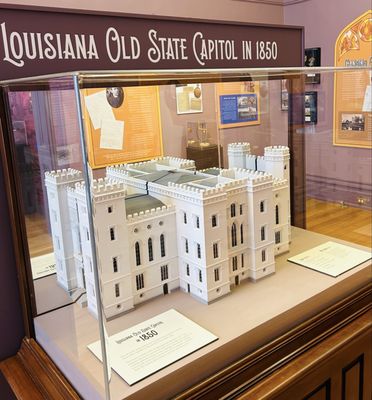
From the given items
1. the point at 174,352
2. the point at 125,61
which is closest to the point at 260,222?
the point at 174,352

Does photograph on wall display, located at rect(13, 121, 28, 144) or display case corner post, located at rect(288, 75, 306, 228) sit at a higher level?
photograph on wall display, located at rect(13, 121, 28, 144)

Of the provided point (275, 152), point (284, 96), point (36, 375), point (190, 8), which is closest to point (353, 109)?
point (284, 96)

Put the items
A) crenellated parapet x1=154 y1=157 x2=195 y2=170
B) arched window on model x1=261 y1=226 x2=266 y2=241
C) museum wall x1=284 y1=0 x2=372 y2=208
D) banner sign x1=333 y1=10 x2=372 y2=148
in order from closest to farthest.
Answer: crenellated parapet x1=154 y1=157 x2=195 y2=170 → arched window on model x1=261 y1=226 x2=266 y2=241 → banner sign x1=333 y1=10 x2=372 y2=148 → museum wall x1=284 y1=0 x2=372 y2=208

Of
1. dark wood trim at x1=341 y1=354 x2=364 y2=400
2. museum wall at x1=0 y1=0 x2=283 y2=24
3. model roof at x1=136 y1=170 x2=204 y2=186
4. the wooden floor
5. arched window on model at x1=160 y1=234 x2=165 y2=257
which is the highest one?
museum wall at x1=0 y1=0 x2=283 y2=24

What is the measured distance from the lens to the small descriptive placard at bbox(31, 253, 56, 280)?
4.05 feet

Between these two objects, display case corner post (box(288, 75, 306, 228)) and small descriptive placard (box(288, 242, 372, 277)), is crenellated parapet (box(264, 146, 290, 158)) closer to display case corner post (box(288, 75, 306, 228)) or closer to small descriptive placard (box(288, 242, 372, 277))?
display case corner post (box(288, 75, 306, 228))

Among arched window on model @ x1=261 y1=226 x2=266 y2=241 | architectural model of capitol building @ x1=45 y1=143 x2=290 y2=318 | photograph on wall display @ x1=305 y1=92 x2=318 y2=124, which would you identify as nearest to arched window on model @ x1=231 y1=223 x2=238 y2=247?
architectural model of capitol building @ x1=45 y1=143 x2=290 y2=318

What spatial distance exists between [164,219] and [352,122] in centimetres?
99

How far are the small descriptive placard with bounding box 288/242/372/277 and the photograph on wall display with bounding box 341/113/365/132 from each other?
49 centimetres

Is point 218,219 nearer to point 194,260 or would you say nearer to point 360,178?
point 194,260

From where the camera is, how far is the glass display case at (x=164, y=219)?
39.0 inches

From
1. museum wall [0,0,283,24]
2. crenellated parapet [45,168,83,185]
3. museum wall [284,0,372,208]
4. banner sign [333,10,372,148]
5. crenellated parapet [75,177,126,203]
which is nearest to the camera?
crenellated parapet [45,168,83,185]

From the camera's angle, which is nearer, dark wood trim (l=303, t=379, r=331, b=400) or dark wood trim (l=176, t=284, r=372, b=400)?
dark wood trim (l=176, t=284, r=372, b=400)

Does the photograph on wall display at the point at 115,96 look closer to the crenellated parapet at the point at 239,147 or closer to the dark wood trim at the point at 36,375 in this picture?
the crenellated parapet at the point at 239,147
